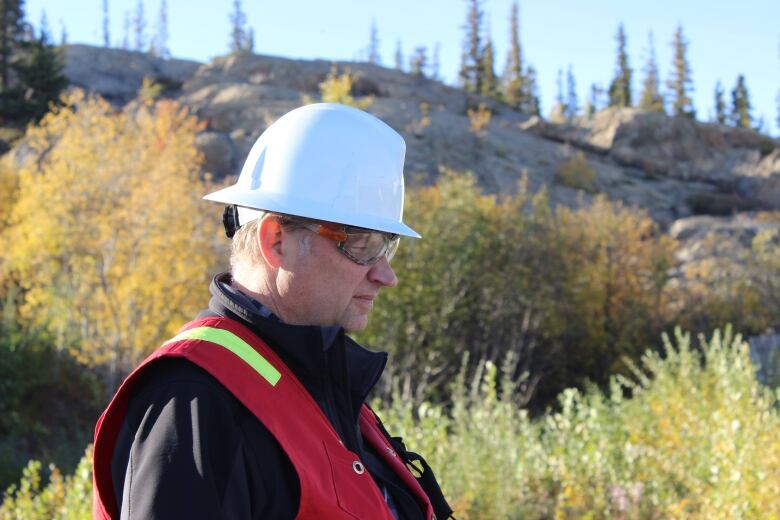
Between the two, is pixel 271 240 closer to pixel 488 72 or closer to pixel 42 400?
pixel 42 400

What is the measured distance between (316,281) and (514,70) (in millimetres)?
71879

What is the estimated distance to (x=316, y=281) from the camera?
6.20 ft

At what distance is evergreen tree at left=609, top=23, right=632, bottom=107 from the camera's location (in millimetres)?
70688

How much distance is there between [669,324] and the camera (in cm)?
1858

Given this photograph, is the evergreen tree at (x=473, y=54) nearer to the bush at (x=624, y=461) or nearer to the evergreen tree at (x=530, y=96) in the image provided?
the evergreen tree at (x=530, y=96)

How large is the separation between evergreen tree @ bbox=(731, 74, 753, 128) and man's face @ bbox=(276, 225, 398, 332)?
3006 inches

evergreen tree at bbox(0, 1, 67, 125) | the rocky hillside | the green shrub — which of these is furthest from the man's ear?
evergreen tree at bbox(0, 1, 67, 125)

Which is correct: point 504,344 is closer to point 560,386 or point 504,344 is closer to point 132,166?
point 560,386

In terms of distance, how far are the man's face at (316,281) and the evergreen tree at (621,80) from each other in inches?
2835

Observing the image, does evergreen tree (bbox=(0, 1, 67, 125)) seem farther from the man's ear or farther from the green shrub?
the man's ear

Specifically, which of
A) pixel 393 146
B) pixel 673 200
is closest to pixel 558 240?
pixel 393 146

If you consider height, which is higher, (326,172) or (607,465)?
(326,172)

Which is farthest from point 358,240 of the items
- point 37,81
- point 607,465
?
point 37,81

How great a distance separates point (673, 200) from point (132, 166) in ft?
118
